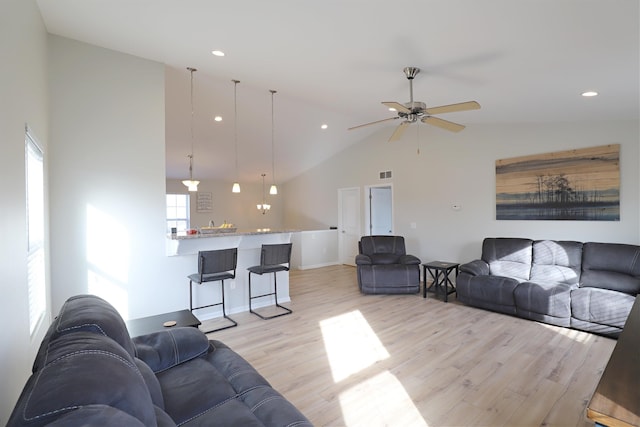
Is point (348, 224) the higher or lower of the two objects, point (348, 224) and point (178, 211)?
the lower

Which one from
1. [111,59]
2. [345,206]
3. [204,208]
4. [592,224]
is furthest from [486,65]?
[204,208]

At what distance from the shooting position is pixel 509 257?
482 centimetres

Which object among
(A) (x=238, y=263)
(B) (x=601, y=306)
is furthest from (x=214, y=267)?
(B) (x=601, y=306)

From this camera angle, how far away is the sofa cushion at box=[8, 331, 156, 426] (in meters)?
0.84

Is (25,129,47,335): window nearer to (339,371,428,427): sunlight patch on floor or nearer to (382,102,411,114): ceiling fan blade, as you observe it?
(339,371,428,427): sunlight patch on floor

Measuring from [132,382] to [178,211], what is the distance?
8597 mm

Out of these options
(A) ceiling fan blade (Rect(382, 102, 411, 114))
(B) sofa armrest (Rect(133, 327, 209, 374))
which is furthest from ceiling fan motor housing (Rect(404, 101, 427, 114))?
(B) sofa armrest (Rect(133, 327, 209, 374))

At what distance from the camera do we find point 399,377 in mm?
2785

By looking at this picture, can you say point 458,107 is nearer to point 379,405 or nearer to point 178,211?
point 379,405

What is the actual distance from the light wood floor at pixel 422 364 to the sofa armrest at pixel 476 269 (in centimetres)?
52

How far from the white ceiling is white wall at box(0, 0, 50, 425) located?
776 mm

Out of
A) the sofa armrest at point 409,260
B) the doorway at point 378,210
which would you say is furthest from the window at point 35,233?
the doorway at point 378,210

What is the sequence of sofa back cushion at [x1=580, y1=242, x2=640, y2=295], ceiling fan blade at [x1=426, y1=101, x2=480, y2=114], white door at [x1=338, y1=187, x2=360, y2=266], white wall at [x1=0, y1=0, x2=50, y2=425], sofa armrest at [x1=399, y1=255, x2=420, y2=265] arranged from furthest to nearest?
white door at [x1=338, y1=187, x2=360, y2=266] → sofa armrest at [x1=399, y1=255, x2=420, y2=265] → sofa back cushion at [x1=580, y1=242, x2=640, y2=295] → ceiling fan blade at [x1=426, y1=101, x2=480, y2=114] → white wall at [x1=0, y1=0, x2=50, y2=425]

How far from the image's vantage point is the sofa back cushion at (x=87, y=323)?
4.63 ft
